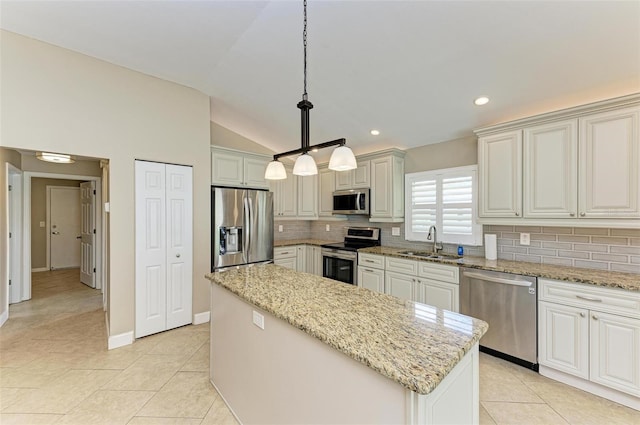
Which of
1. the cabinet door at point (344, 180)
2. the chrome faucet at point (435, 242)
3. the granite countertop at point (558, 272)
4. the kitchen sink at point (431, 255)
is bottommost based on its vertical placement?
the kitchen sink at point (431, 255)

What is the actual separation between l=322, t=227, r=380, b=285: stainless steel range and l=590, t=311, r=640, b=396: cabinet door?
2.50 m

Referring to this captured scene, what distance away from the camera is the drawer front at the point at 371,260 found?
375cm

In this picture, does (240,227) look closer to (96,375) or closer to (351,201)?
(351,201)

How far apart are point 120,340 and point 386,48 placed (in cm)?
401

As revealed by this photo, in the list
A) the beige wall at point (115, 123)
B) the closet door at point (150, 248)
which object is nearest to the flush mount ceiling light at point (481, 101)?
the beige wall at point (115, 123)

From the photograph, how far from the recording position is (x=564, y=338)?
7.63ft

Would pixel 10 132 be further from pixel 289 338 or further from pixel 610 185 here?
pixel 610 185

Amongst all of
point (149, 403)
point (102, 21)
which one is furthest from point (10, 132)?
point (149, 403)

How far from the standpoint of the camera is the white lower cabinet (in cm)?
204

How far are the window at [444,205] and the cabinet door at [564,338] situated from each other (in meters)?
1.11

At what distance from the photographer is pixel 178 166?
3.39 m

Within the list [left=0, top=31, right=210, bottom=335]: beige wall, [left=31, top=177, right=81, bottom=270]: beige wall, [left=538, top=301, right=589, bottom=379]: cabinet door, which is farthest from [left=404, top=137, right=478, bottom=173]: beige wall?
[left=31, top=177, right=81, bottom=270]: beige wall

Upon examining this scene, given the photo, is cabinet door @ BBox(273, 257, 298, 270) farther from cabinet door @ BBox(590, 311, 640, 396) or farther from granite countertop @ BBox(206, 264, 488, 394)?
cabinet door @ BBox(590, 311, 640, 396)

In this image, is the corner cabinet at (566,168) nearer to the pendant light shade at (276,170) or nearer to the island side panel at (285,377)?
the pendant light shade at (276,170)
